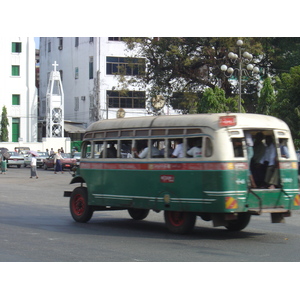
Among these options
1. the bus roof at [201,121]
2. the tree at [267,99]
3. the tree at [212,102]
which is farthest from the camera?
the tree at [212,102]

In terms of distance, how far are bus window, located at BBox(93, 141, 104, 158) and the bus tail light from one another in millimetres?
3963

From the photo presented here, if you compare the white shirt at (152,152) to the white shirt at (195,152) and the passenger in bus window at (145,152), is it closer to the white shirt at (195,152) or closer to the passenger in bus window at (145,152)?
the passenger in bus window at (145,152)

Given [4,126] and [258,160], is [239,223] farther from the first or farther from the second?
[4,126]

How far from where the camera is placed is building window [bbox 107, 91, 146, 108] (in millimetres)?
63662

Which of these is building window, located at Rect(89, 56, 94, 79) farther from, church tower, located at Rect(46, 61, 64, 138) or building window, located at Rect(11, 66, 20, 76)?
building window, located at Rect(11, 66, 20, 76)

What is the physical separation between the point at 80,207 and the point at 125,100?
49181 mm

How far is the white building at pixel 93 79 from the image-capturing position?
63.3m

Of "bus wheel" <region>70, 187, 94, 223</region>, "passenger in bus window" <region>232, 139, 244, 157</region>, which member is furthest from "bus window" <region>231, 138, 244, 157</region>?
"bus wheel" <region>70, 187, 94, 223</region>

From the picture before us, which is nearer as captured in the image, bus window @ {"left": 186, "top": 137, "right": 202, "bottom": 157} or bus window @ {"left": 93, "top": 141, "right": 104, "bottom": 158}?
bus window @ {"left": 186, "top": 137, "right": 202, "bottom": 157}

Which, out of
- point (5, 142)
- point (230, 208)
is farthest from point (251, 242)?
point (5, 142)

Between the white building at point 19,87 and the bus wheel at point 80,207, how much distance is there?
52482 millimetres

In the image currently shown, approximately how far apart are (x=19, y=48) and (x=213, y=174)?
59135 millimetres

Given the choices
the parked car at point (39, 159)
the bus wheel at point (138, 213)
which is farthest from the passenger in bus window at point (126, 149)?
the parked car at point (39, 159)

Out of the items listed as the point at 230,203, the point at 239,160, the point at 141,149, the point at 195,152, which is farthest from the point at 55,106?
the point at 230,203
